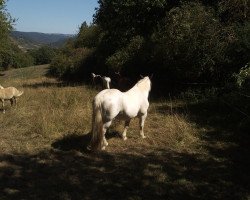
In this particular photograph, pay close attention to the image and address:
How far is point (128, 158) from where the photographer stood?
28.9 feet

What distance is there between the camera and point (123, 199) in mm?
6750

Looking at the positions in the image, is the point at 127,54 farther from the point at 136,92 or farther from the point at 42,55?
the point at 42,55

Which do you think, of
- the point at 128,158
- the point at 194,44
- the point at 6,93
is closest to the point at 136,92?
the point at 128,158

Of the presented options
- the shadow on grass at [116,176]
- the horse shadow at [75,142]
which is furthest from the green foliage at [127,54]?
the shadow on grass at [116,176]

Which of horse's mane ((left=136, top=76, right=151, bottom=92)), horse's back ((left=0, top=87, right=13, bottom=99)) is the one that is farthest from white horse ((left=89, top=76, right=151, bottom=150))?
horse's back ((left=0, top=87, right=13, bottom=99))

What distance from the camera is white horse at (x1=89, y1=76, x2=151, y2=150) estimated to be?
28.2 feet

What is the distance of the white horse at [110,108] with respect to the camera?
8586 mm

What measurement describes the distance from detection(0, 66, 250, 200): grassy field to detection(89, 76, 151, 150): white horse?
0.44 meters

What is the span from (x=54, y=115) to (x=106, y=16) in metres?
9.81

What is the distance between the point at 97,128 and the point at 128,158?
3.02ft

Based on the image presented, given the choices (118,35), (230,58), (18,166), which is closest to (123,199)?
(18,166)

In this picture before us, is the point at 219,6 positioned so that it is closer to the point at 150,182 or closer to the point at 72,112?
the point at 72,112

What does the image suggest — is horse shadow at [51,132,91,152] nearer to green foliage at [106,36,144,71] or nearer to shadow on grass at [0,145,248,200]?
shadow on grass at [0,145,248,200]

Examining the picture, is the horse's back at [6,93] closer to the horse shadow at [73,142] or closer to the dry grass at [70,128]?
the dry grass at [70,128]
